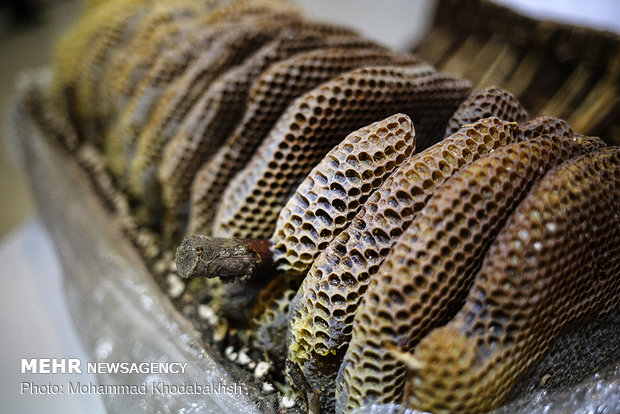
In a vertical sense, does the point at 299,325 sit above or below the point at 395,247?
below

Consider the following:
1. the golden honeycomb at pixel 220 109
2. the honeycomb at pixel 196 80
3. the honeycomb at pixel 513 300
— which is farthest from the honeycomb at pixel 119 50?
the honeycomb at pixel 513 300

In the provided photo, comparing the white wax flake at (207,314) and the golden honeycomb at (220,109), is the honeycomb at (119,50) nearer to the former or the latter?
the golden honeycomb at (220,109)

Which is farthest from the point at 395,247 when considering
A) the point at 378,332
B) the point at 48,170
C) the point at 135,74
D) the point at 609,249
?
the point at 48,170

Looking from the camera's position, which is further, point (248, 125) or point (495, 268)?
point (248, 125)

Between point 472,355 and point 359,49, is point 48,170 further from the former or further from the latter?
point 472,355

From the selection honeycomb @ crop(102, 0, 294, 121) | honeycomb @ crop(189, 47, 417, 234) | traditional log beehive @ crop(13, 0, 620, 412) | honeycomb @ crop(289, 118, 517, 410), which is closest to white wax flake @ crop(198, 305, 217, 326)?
traditional log beehive @ crop(13, 0, 620, 412)

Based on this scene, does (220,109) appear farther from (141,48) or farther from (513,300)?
(513,300)
